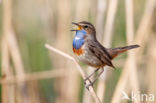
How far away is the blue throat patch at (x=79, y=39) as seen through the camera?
13.5 ft

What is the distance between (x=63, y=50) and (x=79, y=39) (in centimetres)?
68

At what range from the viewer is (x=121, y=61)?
4.83m

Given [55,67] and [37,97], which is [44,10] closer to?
[55,67]

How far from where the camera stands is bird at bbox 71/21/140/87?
13.5 feet

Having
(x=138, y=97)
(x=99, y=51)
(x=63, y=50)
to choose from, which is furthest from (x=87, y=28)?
(x=138, y=97)

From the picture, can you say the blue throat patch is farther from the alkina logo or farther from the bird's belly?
the alkina logo

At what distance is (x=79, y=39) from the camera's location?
13.6 feet

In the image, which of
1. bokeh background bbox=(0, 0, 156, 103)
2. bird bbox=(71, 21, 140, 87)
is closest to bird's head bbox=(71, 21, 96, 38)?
bird bbox=(71, 21, 140, 87)

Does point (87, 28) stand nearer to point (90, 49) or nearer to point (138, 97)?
point (90, 49)

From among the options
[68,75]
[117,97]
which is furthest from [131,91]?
[68,75]

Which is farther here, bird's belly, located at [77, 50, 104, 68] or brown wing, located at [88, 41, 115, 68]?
brown wing, located at [88, 41, 115, 68]

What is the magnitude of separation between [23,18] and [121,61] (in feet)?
4.85

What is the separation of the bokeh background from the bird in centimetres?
9

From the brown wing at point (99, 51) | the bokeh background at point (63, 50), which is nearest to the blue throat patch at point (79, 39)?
the brown wing at point (99, 51)
